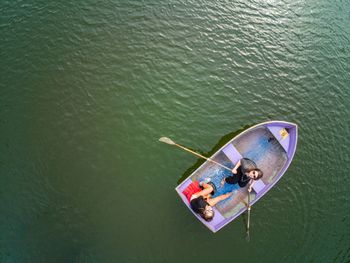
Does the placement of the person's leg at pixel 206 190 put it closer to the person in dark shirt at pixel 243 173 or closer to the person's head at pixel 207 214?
the person's head at pixel 207 214

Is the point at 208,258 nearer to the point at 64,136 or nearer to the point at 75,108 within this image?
the point at 64,136

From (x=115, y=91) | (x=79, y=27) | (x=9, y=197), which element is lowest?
(x=9, y=197)

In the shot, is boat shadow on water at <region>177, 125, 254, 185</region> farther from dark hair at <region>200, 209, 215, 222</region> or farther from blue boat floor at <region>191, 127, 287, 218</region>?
dark hair at <region>200, 209, 215, 222</region>

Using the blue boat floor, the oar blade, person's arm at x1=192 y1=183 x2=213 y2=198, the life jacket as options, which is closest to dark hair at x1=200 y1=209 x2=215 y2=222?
person's arm at x1=192 y1=183 x2=213 y2=198

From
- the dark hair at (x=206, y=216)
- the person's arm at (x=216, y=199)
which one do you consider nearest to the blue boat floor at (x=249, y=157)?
the person's arm at (x=216, y=199)

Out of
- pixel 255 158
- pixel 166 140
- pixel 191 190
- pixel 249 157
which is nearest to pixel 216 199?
pixel 191 190

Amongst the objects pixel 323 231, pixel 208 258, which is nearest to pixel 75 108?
pixel 208 258
